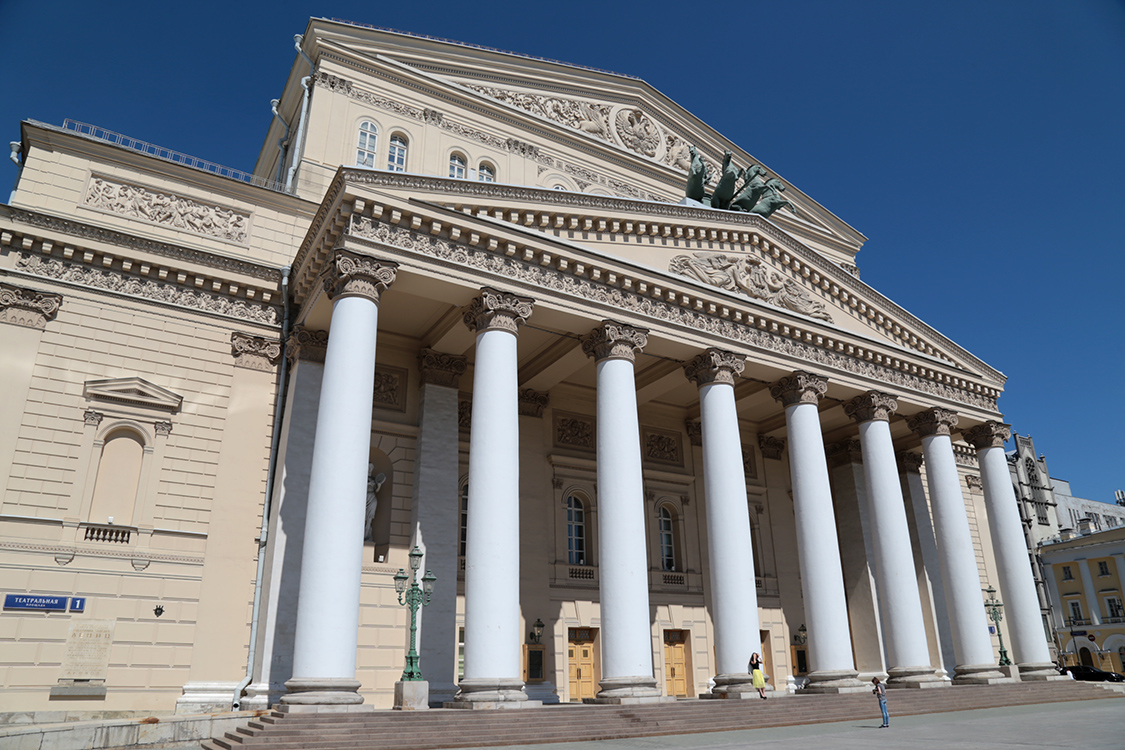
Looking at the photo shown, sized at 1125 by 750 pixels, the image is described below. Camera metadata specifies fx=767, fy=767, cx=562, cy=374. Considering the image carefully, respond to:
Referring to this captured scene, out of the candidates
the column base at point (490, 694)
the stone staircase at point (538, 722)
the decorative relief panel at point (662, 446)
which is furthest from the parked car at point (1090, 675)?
the column base at point (490, 694)

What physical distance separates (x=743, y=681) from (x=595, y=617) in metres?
6.31

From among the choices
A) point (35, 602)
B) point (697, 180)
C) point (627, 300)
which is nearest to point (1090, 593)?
point (697, 180)

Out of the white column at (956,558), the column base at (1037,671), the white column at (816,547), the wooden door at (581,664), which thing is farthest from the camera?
the column base at (1037,671)

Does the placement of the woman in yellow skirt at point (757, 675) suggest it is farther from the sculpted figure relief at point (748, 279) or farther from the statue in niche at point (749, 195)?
the statue in niche at point (749, 195)

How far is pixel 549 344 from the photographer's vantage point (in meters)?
21.5

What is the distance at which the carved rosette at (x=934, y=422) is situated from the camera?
82.4 ft

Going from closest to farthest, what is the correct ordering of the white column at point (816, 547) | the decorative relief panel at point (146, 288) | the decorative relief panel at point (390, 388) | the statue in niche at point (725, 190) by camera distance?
the decorative relief panel at point (146, 288), the white column at point (816, 547), the decorative relief panel at point (390, 388), the statue in niche at point (725, 190)

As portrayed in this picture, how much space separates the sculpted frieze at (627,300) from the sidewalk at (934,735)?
9694mm

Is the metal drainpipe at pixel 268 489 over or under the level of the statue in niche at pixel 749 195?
under

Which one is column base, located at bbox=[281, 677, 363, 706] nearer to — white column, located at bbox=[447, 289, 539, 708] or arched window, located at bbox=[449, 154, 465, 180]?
white column, located at bbox=[447, 289, 539, 708]

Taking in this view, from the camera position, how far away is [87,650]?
623 inches

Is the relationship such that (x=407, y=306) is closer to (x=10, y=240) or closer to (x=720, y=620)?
(x=10, y=240)

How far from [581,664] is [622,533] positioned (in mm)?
7528

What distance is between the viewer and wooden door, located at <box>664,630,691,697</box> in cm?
2397
